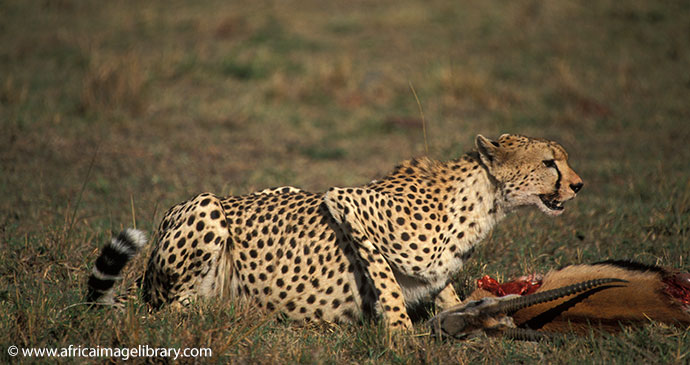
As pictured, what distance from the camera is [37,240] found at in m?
3.66

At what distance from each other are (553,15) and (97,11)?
750cm

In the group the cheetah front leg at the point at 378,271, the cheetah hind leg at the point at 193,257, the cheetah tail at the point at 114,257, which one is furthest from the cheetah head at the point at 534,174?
the cheetah tail at the point at 114,257

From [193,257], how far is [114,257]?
35cm

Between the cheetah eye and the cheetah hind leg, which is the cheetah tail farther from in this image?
the cheetah eye

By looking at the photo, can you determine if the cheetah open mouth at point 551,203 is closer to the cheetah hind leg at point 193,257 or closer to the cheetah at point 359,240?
the cheetah at point 359,240

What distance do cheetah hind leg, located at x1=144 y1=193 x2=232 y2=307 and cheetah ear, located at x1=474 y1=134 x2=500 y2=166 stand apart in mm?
1151

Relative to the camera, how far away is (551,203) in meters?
2.93

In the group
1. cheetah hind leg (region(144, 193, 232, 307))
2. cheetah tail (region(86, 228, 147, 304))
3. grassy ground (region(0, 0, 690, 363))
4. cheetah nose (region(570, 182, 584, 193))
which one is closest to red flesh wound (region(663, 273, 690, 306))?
grassy ground (region(0, 0, 690, 363))

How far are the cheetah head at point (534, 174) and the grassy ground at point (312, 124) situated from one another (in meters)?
0.61

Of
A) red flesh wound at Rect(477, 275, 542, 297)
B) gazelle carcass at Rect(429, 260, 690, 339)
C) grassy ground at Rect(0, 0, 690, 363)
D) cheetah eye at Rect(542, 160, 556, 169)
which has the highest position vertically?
cheetah eye at Rect(542, 160, 556, 169)

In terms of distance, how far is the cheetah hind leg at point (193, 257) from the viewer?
2961mm

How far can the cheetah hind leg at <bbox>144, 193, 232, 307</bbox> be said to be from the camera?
9.71ft

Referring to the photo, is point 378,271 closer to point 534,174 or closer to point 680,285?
point 534,174

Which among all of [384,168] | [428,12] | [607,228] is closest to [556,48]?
[428,12]
